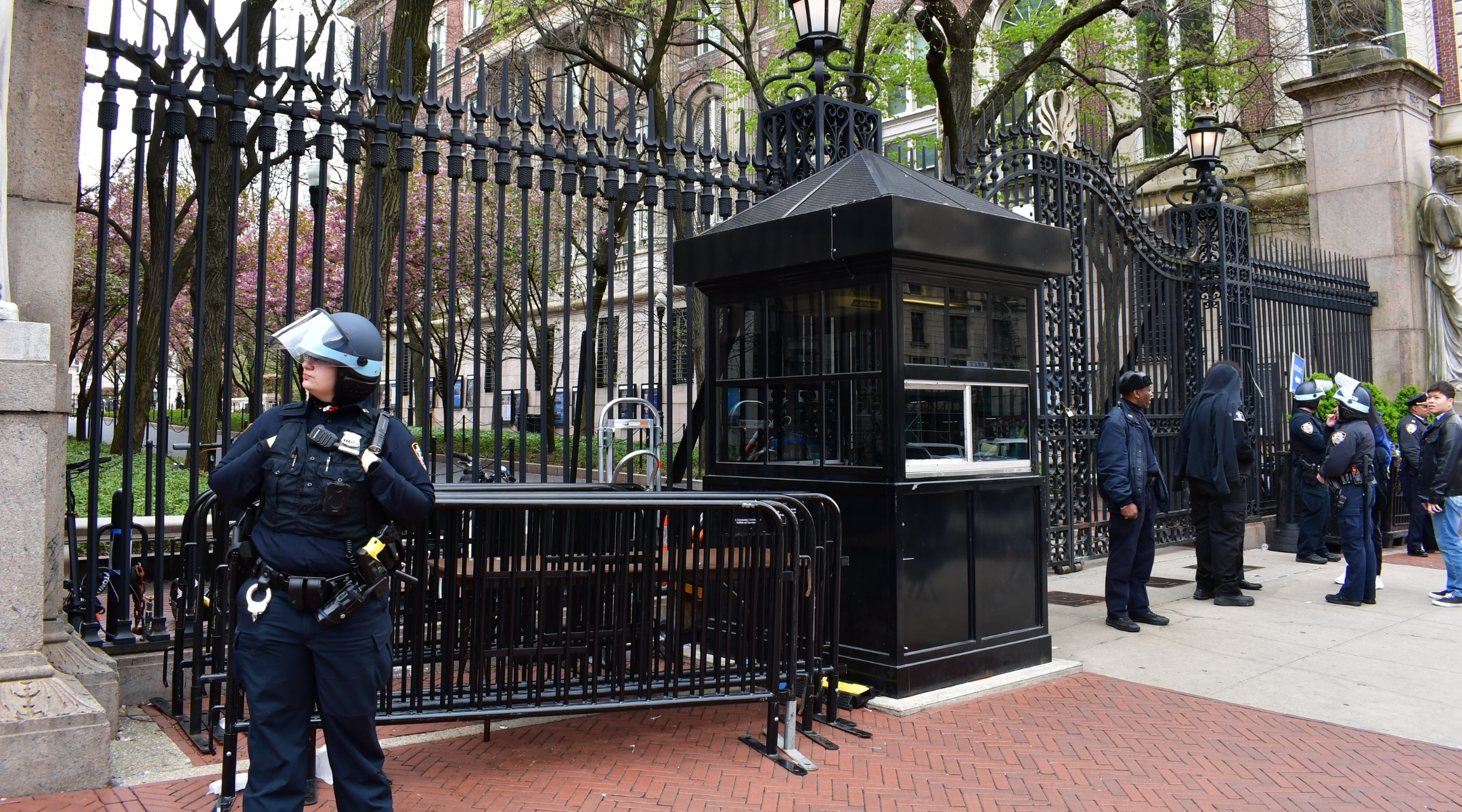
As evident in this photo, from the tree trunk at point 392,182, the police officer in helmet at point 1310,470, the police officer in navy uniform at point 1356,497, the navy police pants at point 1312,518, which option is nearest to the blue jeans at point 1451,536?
the police officer in navy uniform at point 1356,497

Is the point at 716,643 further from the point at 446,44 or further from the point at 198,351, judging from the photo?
the point at 446,44

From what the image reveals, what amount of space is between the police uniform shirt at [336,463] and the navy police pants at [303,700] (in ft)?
0.49

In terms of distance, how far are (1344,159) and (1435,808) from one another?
14276 mm

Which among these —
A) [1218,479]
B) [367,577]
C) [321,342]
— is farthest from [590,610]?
[1218,479]

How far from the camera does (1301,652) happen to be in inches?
264

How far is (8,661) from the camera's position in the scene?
4117 mm

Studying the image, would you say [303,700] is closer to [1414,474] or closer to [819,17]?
[819,17]

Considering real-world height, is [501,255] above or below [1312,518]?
above

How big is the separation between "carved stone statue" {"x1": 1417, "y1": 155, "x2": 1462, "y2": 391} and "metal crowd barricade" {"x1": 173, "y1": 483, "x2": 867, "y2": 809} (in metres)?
14.5

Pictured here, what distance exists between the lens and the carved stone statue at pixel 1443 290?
15.1 metres

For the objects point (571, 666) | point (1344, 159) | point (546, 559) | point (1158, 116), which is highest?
point (1158, 116)

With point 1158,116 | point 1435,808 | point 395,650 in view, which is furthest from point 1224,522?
point 1158,116

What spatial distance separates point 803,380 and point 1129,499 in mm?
2918

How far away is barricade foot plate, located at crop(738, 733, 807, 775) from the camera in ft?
14.4
